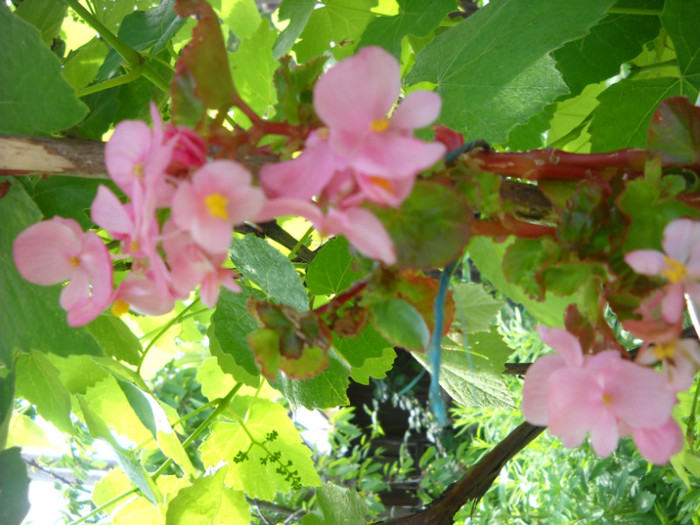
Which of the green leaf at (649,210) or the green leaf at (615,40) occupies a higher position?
the green leaf at (649,210)

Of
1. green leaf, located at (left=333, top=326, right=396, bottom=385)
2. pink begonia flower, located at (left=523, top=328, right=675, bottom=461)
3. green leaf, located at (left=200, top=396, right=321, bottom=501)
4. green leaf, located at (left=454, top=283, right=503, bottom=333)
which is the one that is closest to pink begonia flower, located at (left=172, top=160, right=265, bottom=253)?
pink begonia flower, located at (left=523, top=328, right=675, bottom=461)

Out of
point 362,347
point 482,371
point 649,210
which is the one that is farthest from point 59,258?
point 482,371

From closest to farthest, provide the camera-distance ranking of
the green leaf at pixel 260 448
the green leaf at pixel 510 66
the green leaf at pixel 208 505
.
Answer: the green leaf at pixel 510 66, the green leaf at pixel 208 505, the green leaf at pixel 260 448

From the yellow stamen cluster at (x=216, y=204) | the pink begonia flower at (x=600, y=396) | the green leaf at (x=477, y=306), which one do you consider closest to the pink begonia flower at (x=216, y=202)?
the yellow stamen cluster at (x=216, y=204)

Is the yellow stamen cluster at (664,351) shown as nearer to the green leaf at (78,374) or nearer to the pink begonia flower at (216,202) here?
the pink begonia flower at (216,202)

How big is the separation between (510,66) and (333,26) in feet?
1.05

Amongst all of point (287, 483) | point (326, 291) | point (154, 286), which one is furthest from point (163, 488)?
point (154, 286)

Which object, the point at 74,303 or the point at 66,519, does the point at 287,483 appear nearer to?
the point at 74,303

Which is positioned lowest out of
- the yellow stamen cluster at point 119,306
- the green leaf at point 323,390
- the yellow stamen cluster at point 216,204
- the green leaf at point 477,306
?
the green leaf at point 323,390

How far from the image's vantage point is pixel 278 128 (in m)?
0.22

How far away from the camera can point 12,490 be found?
42 cm

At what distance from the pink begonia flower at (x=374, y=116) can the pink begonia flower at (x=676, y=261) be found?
0.08 meters

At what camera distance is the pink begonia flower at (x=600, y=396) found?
22cm

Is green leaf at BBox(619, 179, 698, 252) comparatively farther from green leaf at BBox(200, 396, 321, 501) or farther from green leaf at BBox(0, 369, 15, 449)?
green leaf at BBox(200, 396, 321, 501)
